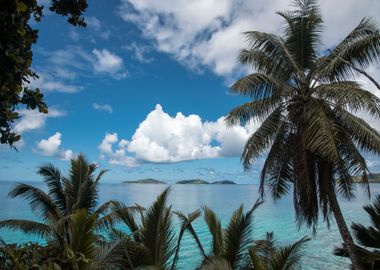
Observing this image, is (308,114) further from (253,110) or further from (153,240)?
(153,240)

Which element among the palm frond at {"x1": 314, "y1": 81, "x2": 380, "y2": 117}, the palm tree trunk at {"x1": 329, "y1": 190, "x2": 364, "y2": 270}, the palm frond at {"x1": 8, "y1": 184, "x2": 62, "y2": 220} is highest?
the palm frond at {"x1": 314, "y1": 81, "x2": 380, "y2": 117}

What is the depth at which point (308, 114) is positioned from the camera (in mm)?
10609

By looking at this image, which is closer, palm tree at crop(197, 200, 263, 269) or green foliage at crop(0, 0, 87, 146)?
green foliage at crop(0, 0, 87, 146)

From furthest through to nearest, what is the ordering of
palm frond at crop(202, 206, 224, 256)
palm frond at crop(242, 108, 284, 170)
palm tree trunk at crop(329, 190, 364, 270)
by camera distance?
palm frond at crop(242, 108, 284, 170)
palm tree trunk at crop(329, 190, 364, 270)
palm frond at crop(202, 206, 224, 256)

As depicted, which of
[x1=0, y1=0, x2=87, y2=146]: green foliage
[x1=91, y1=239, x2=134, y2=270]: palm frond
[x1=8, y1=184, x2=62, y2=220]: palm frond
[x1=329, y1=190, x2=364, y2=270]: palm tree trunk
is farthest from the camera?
[x1=8, y1=184, x2=62, y2=220]: palm frond

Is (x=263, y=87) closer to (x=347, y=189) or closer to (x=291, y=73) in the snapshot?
(x=291, y=73)

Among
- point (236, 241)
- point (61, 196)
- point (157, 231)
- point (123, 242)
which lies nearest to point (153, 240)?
point (157, 231)

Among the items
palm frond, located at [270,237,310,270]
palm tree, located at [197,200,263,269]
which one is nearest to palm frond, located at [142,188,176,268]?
palm tree, located at [197,200,263,269]

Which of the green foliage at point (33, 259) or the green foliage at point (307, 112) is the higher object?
the green foliage at point (307, 112)

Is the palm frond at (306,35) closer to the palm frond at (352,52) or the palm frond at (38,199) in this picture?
the palm frond at (352,52)

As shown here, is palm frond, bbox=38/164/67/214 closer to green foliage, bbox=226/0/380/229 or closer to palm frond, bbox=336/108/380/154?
green foliage, bbox=226/0/380/229

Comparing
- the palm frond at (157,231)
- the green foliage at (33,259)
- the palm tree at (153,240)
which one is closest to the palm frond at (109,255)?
the palm tree at (153,240)

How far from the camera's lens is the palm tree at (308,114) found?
399 inches

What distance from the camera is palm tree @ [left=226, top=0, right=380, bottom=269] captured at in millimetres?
10133
